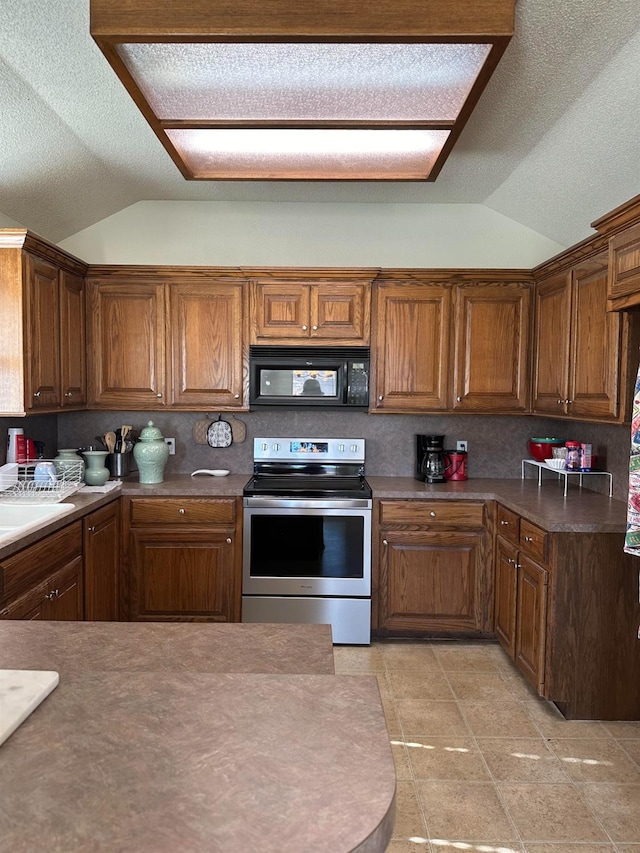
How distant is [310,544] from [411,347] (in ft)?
4.37

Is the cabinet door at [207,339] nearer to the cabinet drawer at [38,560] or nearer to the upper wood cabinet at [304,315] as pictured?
the upper wood cabinet at [304,315]

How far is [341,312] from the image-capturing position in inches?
141

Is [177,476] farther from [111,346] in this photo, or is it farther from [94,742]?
[94,742]

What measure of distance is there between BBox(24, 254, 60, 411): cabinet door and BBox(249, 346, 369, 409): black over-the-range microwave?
43.0 inches

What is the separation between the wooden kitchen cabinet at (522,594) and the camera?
8.70 feet

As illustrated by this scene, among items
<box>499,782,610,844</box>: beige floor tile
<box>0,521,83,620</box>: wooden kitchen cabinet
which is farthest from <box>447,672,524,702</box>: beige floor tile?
<box>0,521,83,620</box>: wooden kitchen cabinet

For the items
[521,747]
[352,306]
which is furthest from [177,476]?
[521,747]

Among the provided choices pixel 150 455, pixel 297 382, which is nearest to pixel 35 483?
pixel 150 455

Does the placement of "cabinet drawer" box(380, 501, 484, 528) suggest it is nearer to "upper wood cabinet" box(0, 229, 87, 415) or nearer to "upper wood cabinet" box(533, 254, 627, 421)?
"upper wood cabinet" box(533, 254, 627, 421)

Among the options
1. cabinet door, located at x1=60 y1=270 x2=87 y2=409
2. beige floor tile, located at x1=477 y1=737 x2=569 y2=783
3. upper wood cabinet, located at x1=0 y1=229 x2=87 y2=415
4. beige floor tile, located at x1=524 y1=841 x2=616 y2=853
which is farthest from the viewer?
cabinet door, located at x1=60 y1=270 x2=87 y2=409

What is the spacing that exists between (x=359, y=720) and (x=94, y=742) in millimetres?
329

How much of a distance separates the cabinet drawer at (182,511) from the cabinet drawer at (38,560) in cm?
56

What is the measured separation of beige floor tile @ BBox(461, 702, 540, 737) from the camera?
251cm

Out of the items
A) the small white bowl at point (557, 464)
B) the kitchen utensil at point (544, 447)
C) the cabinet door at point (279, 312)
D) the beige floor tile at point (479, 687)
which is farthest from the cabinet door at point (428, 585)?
the cabinet door at point (279, 312)
